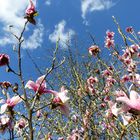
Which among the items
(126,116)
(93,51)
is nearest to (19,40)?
(126,116)

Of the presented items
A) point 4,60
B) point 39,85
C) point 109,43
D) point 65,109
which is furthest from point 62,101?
point 109,43

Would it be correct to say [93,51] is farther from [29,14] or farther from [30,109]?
[30,109]

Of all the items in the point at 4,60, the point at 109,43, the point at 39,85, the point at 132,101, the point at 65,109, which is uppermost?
the point at 109,43

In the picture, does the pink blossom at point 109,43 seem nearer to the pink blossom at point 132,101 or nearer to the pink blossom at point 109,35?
the pink blossom at point 109,35

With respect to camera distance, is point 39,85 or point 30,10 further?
point 30,10

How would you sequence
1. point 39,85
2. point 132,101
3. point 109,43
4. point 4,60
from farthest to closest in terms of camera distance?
point 109,43, point 4,60, point 39,85, point 132,101

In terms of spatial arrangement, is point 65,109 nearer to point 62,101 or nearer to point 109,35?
point 62,101

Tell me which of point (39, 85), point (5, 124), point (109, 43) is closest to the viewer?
point (39, 85)

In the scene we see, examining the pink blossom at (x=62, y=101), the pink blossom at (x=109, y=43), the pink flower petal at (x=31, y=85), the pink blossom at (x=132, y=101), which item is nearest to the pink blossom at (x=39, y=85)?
the pink flower petal at (x=31, y=85)

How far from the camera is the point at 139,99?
65.9 inches

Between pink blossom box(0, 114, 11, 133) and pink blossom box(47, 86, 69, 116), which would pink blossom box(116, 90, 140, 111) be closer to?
A: pink blossom box(47, 86, 69, 116)

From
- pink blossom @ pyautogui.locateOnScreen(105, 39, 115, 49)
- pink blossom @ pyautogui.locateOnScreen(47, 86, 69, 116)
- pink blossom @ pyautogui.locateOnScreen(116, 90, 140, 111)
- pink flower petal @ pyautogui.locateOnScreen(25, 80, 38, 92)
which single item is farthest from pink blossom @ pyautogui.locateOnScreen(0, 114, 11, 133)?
pink blossom @ pyautogui.locateOnScreen(105, 39, 115, 49)

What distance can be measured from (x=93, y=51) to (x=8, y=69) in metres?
2.38

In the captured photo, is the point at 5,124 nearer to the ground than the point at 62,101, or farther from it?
farther from it
